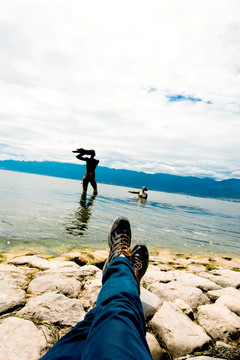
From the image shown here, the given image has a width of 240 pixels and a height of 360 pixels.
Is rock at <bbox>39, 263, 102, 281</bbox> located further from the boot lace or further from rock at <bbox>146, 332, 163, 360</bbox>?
rock at <bbox>146, 332, 163, 360</bbox>

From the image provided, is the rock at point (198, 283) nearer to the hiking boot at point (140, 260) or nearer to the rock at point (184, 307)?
the rock at point (184, 307)

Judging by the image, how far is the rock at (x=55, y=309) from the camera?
7.77ft

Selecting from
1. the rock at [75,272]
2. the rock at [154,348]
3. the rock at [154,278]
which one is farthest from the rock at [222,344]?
the rock at [75,272]

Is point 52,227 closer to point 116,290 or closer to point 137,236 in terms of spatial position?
point 137,236

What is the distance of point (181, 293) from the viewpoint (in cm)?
333

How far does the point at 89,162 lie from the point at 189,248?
14102 mm

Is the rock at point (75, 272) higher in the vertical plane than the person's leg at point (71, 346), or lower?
lower

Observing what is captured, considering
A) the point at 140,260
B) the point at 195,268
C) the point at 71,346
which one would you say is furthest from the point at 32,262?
the point at 195,268

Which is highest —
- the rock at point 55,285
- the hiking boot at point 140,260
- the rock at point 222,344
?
the hiking boot at point 140,260

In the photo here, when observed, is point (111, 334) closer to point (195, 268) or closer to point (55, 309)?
point (55, 309)

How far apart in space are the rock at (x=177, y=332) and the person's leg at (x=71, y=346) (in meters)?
1.13

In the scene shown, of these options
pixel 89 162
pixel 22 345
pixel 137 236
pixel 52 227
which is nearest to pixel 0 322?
pixel 22 345

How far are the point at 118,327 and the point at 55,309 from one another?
1.51 m

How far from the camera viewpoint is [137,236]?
8930 mm
